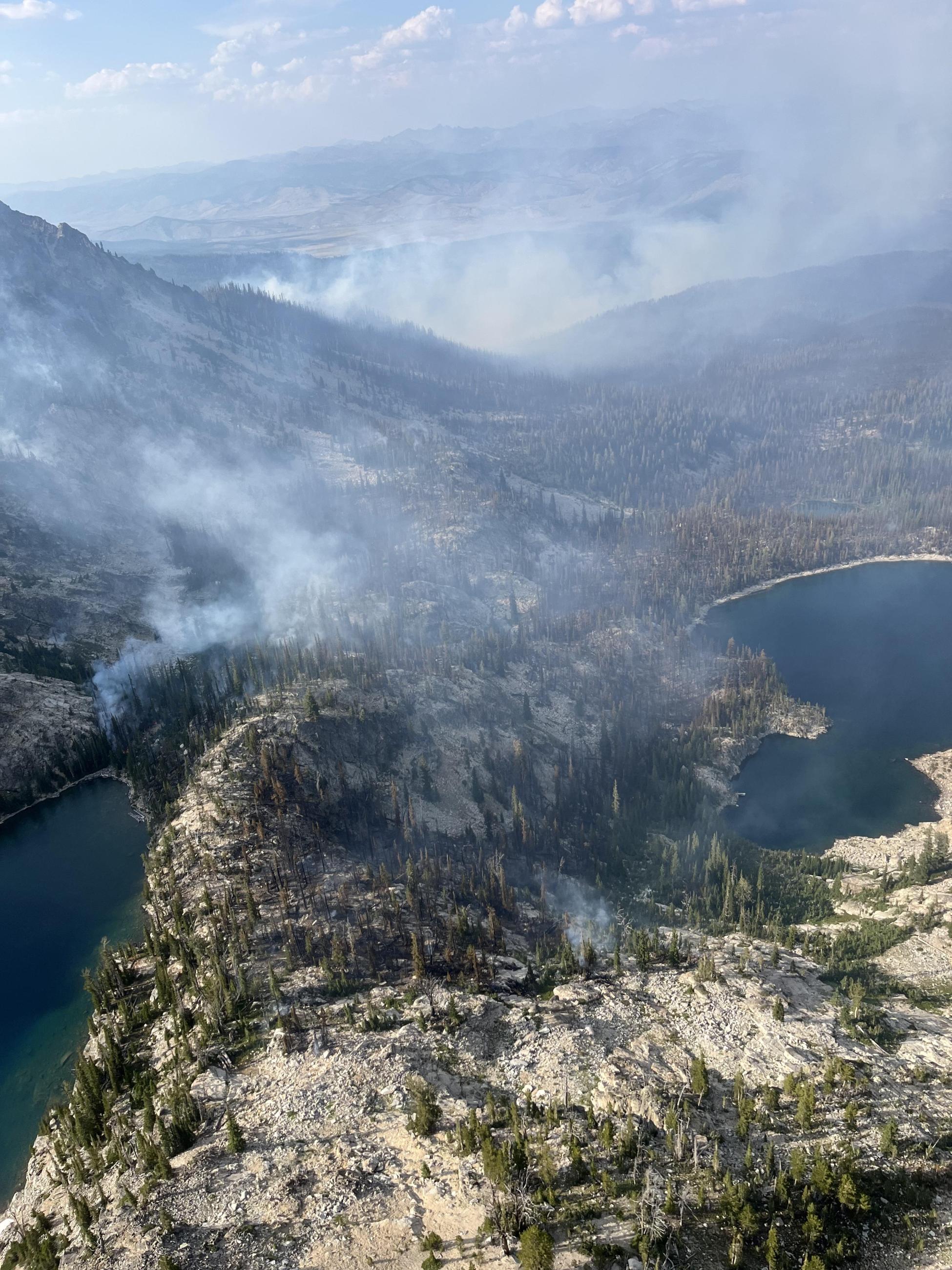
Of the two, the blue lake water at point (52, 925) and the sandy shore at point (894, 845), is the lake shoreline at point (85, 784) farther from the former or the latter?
the sandy shore at point (894, 845)

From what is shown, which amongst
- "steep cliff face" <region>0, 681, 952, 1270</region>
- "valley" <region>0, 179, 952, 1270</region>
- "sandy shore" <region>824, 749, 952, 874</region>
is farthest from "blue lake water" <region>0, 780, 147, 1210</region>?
"sandy shore" <region>824, 749, 952, 874</region>

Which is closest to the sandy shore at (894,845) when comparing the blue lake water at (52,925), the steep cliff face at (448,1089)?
the steep cliff face at (448,1089)

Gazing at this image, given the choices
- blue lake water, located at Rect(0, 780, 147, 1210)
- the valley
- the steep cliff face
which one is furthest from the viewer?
blue lake water, located at Rect(0, 780, 147, 1210)

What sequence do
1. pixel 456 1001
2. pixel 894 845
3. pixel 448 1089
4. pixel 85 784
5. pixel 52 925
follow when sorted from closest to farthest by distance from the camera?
pixel 448 1089 < pixel 456 1001 < pixel 52 925 < pixel 85 784 < pixel 894 845

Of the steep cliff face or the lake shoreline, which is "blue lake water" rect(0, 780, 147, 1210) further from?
the steep cliff face

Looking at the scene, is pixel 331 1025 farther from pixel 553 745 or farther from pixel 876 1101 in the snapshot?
pixel 553 745

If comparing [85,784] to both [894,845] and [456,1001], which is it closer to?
[456,1001]

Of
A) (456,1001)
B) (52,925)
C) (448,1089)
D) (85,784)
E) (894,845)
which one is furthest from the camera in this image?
(894,845)

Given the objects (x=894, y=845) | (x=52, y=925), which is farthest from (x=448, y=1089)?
(x=894, y=845)

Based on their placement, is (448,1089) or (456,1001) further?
(456,1001)
